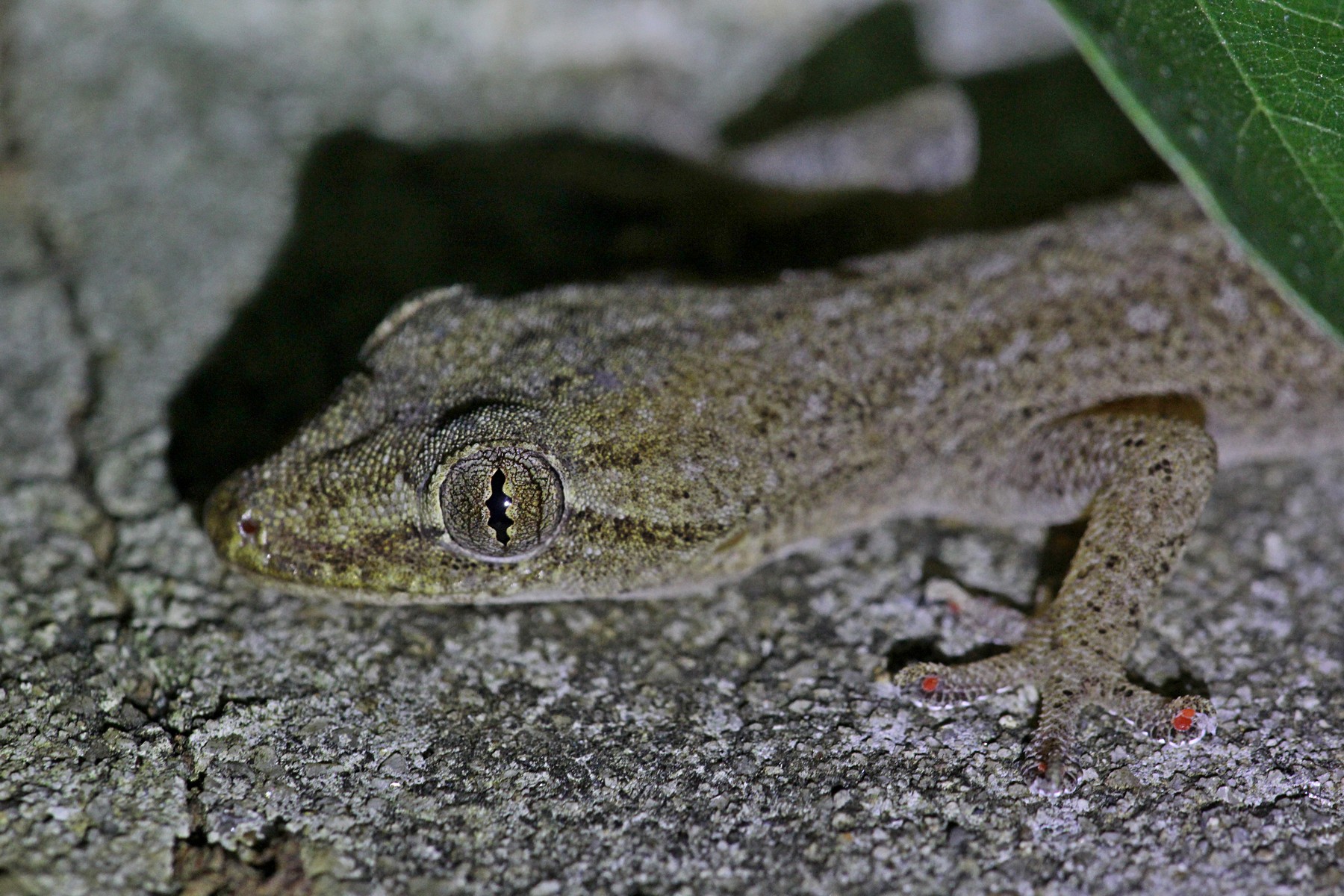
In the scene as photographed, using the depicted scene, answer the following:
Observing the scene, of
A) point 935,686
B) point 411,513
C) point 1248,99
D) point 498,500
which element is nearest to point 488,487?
point 498,500

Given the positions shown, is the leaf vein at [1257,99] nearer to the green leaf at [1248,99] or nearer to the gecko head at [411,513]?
the green leaf at [1248,99]

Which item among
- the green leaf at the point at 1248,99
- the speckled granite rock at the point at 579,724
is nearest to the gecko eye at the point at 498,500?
the speckled granite rock at the point at 579,724

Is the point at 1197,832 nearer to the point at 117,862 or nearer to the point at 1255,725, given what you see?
the point at 1255,725

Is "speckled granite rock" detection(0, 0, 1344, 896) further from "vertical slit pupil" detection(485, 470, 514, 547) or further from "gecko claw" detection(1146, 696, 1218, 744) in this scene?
"vertical slit pupil" detection(485, 470, 514, 547)

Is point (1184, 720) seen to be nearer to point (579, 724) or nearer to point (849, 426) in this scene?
point (849, 426)

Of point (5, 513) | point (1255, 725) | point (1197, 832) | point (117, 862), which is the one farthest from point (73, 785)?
point (1255, 725)

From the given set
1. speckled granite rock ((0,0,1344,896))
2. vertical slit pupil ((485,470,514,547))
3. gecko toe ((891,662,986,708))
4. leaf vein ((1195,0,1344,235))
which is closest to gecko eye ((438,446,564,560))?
vertical slit pupil ((485,470,514,547))
